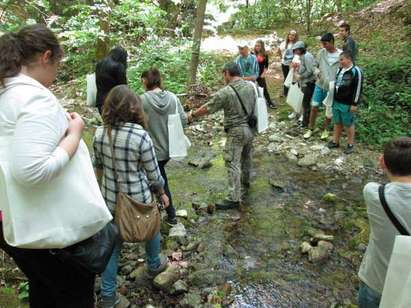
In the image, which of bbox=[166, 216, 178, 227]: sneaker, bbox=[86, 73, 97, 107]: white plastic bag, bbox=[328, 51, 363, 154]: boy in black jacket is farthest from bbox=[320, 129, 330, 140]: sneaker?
bbox=[86, 73, 97, 107]: white plastic bag

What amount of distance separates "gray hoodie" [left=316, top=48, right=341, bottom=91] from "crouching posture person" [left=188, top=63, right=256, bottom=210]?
9.00ft

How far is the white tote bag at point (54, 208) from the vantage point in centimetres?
164

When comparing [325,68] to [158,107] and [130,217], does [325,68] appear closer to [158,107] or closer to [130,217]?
[158,107]

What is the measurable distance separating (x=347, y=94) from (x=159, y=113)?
3.80 meters

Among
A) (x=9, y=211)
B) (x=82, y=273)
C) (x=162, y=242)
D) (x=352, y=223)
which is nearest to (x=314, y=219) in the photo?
(x=352, y=223)

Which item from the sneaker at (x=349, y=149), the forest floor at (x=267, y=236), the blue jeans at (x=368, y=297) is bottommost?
the forest floor at (x=267, y=236)

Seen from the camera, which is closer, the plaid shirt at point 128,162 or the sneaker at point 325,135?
the plaid shirt at point 128,162

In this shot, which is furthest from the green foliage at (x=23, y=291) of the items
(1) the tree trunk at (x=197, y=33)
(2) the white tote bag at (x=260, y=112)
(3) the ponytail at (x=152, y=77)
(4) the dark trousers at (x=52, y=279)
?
(1) the tree trunk at (x=197, y=33)

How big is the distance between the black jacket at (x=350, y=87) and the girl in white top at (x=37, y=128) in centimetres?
560

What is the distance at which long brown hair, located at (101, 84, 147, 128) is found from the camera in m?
2.97

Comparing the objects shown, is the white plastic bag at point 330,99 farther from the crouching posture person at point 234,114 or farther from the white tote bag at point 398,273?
the white tote bag at point 398,273

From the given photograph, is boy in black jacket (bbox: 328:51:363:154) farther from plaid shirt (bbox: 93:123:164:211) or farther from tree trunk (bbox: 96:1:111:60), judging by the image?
tree trunk (bbox: 96:1:111:60)

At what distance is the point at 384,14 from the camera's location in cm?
1376

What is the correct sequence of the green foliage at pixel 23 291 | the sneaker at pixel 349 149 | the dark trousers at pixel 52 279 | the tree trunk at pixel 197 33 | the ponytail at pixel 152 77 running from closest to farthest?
1. the dark trousers at pixel 52 279
2. the green foliage at pixel 23 291
3. the ponytail at pixel 152 77
4. the sneaker at pixel 349 149
5. the tree trunk at pixel 197 33
